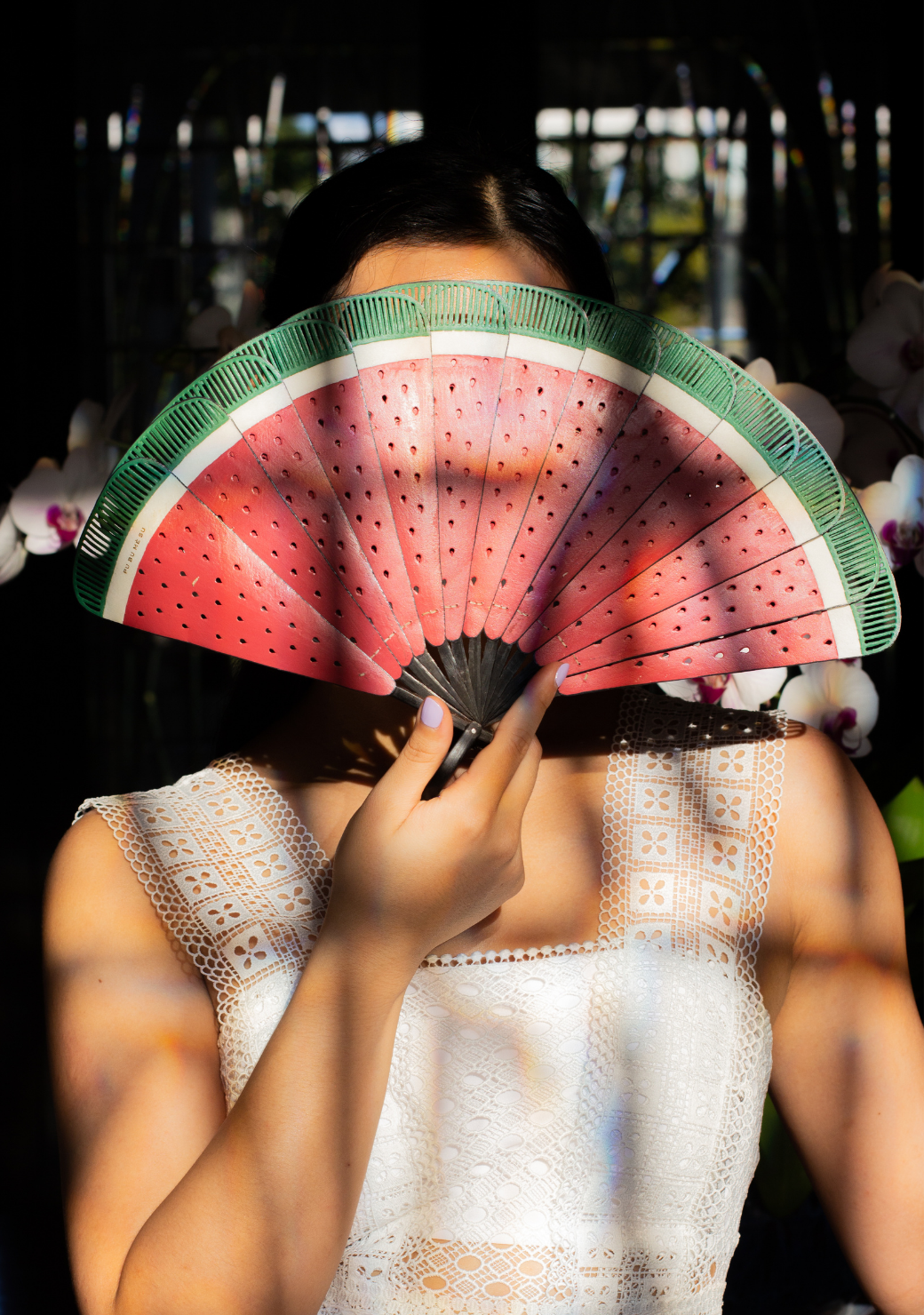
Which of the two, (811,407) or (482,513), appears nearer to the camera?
(482,513)

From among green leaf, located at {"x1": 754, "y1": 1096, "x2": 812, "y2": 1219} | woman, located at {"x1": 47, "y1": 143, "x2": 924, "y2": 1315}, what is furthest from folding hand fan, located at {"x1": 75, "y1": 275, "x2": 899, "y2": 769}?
green leaf, located at {"x1": 754, "y1": 1096, "x2": 812, "y2": 1219}

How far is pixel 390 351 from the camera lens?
0.83 m

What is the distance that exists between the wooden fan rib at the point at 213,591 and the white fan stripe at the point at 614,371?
30cm

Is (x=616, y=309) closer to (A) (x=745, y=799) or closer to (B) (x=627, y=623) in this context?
(B) (x=627, y=623)

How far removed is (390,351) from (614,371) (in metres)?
0.18

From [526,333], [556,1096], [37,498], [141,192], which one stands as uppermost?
[141,192]

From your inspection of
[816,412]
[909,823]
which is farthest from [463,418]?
[909,823]

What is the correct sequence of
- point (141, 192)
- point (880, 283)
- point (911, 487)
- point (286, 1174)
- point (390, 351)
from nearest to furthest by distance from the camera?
point (286, 1174)
point (390, 351)
point (911, 487)
point (880, 283)
point (141, 192)

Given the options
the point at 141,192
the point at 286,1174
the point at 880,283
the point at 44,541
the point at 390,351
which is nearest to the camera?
the point at 286,1174

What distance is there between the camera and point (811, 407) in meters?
1.11

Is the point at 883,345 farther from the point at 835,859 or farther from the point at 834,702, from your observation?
the point at 835,859

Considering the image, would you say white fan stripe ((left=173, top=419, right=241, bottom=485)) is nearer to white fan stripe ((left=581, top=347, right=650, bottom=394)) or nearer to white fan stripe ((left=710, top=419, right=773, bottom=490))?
white fan stripe ((left=581, top=347, right=650, bottom=394))

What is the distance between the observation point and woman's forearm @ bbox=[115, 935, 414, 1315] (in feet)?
2.40

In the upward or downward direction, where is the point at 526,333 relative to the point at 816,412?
upward
